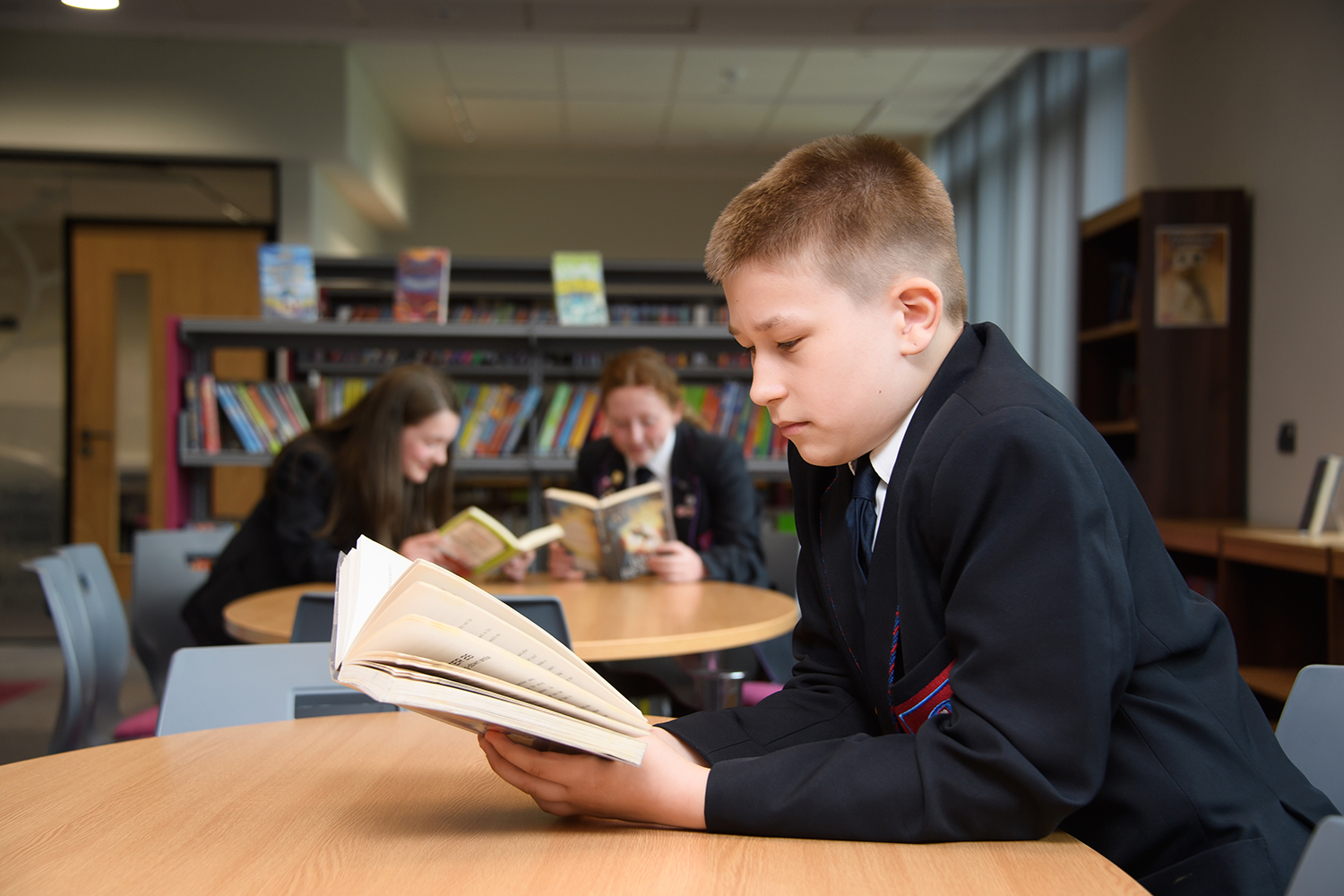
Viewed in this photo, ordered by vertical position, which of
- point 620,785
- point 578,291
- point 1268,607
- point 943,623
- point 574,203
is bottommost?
point 1268,607

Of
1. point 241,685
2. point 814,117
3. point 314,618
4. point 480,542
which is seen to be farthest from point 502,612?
point 814,117

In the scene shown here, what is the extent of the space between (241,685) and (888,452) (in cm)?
83

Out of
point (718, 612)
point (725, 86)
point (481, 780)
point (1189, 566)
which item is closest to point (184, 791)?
point (481, 780)

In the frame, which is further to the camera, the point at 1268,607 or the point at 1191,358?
the point at 1191,358

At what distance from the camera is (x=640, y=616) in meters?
1.85

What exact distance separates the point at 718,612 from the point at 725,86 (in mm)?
5026

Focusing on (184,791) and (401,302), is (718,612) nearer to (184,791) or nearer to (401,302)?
(184,791)

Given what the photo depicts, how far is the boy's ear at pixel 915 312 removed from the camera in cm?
79

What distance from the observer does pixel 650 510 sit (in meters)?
2.37

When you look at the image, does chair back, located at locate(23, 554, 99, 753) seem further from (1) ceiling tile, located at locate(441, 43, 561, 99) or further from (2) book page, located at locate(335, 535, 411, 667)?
(1) ceiling tile, located at locate(441, 43, 561, 99)

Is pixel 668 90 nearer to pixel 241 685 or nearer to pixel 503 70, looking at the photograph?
pixel 503 70

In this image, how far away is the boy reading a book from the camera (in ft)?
2.12

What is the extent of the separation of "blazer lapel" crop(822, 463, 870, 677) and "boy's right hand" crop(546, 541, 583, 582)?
157cm

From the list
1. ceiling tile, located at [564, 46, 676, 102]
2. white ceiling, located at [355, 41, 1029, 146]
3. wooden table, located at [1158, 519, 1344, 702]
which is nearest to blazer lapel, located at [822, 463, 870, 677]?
wooden table, located at [1158, 519, 1344, 702]
